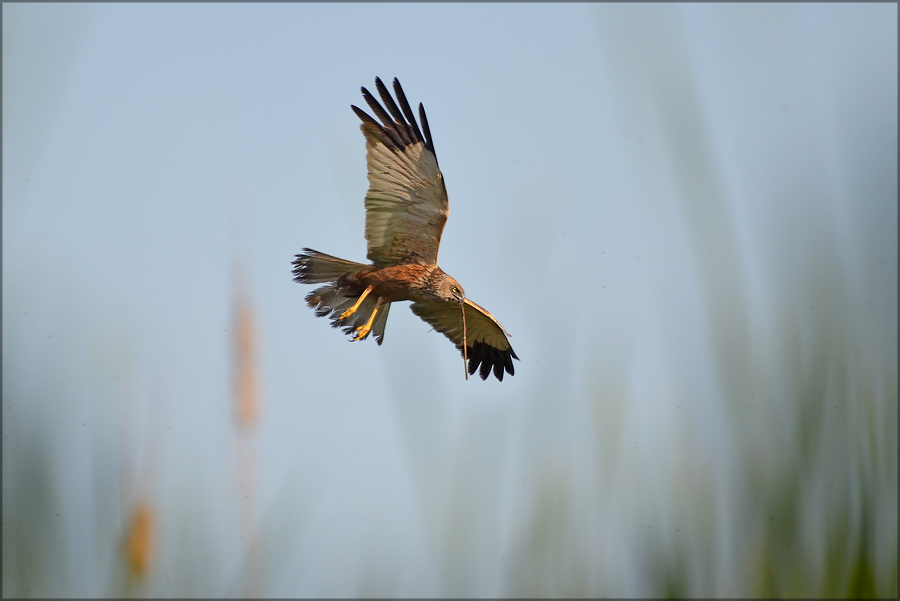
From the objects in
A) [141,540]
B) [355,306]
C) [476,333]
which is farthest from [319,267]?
[141,540]

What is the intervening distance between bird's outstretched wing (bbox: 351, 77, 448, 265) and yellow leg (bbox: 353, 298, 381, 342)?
820 millimetres

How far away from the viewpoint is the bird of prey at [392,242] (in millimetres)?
7004

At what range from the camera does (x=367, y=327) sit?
23.8 feet

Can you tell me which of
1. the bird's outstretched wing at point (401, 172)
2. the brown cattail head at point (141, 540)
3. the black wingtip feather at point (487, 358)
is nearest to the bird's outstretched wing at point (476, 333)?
the black wingtip feather at point (487, 358)

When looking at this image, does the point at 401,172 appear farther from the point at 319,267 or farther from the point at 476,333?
the point at 476,333

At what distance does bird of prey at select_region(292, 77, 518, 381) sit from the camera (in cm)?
700

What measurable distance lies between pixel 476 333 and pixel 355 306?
1.95 metres

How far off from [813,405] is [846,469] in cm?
15

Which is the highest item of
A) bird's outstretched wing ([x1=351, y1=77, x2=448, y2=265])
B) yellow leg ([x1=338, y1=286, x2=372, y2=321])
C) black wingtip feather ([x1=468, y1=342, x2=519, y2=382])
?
bird's outstretched wing ([x1=351, y1=77, x2=448, y2=265])

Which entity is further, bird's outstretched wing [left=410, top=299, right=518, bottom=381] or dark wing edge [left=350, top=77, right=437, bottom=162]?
bird's outstretched wing [left=410, top=299, right=518, bottom=381]

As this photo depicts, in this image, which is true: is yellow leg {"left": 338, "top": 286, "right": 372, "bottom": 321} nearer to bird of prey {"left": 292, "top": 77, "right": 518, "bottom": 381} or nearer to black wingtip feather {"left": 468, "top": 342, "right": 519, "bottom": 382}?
bird of prey {"left": 292, "top": 77, "right": 518, "bottom": 381}

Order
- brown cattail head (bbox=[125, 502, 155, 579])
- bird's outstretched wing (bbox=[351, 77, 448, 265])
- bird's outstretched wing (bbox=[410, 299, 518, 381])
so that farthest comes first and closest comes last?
bird's outstretched wing (bbox=[410, 299, 518, 381]) → bird's outstretched wing (bbox=[351, 77, 448, 265]) → brown cattail head (bbox=[125, 502, 155, 579])

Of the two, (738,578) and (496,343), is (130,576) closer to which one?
(738,578)

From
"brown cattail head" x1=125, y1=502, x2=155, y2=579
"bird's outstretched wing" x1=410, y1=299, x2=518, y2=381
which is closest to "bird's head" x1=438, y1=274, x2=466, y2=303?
"bird's outstretched wing" x1=410, y1=299, x2=518, y2=381
